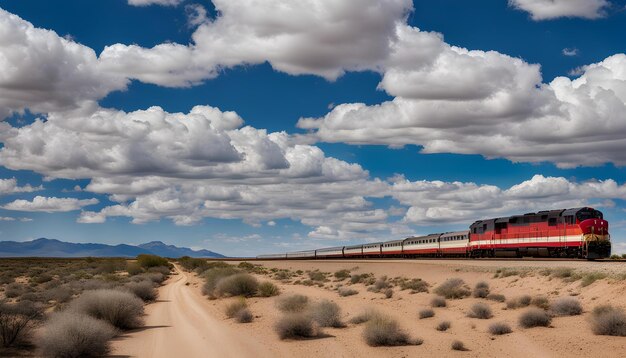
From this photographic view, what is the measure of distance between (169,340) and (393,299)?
1682 centimetres

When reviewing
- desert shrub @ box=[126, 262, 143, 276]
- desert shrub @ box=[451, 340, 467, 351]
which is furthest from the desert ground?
desert shrub @ box=[126, 262, 143, 276]

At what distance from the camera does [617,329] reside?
1952 centimetres

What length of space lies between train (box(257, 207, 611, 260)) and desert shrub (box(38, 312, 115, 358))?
121 ft

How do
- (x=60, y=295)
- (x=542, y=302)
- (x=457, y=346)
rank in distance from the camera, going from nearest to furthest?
(x=457, y=346) < (x=542, y=302) < (x=60, y=295)

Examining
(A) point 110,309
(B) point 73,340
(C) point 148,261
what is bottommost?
(B) point 73,340

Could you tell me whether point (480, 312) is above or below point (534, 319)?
below

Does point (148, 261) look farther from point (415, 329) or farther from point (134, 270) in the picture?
point (415, 329)

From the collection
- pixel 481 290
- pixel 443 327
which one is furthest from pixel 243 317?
pixel 481 290

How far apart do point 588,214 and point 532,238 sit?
21.0ft

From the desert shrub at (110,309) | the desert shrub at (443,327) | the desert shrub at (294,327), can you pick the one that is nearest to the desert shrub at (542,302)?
the desert shrub at (443,327)

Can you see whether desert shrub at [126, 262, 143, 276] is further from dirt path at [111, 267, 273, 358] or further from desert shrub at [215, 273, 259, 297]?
dirt path at [111, 267, 273, 358]

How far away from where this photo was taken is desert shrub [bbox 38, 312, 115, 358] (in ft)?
57.5

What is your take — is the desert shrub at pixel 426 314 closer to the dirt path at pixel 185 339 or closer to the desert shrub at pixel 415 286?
the dirt path at pixel 185 339

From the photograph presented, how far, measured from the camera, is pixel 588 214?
46.4m
